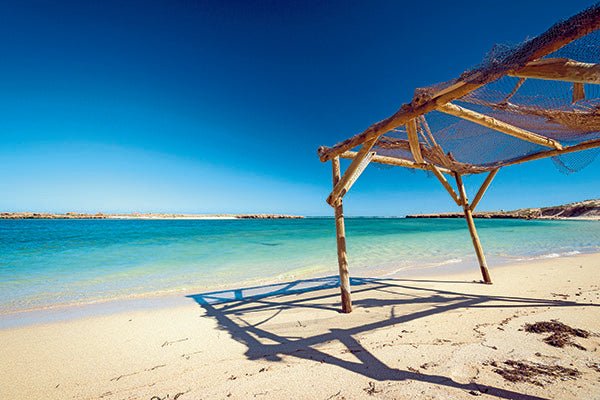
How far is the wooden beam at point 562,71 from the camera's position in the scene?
4.91 ft

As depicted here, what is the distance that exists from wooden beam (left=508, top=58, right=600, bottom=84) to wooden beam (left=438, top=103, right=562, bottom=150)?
3.33ft

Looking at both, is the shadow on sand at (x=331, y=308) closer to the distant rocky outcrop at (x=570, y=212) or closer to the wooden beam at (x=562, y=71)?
the wooden beam at (x=562, y=71)

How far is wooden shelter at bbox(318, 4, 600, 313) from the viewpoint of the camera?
1593 mm

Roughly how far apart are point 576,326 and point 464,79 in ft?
10.5

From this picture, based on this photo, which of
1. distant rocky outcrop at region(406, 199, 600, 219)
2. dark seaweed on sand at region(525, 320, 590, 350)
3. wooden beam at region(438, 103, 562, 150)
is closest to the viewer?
dark seaweed on sand at region(525, 320, 590, 350)

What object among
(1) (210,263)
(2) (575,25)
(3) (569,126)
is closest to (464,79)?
(2) (575,25)

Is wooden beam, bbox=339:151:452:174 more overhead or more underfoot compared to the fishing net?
more underfoot

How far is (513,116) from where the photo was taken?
123 inches

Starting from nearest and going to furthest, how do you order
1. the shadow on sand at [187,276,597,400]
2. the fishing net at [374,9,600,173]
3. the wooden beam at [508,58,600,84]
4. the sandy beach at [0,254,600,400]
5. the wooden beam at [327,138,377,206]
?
1. the wooden beam at [508,58,600,84]
2. the fishing net at [374,9,600,173]
3. the sandy beach at [0,254,600,400]
4. the shadow on sand at [187,276,597,400]
5. the wooden beam at [327,138,377,206]

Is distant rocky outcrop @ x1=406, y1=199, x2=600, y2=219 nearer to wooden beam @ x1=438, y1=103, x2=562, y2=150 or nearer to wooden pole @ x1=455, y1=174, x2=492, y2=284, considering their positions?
wooden pole @ x1=455, y1=174, x2=492, y2=284

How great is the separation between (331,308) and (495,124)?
3471mm

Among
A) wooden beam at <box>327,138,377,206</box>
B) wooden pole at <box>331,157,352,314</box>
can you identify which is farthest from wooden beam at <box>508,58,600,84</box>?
wooden pole at <box>331,157,352,314</box>

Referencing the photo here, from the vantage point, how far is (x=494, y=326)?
3.09 meters

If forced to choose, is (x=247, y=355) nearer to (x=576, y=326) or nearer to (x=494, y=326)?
(x=494, y=326)
